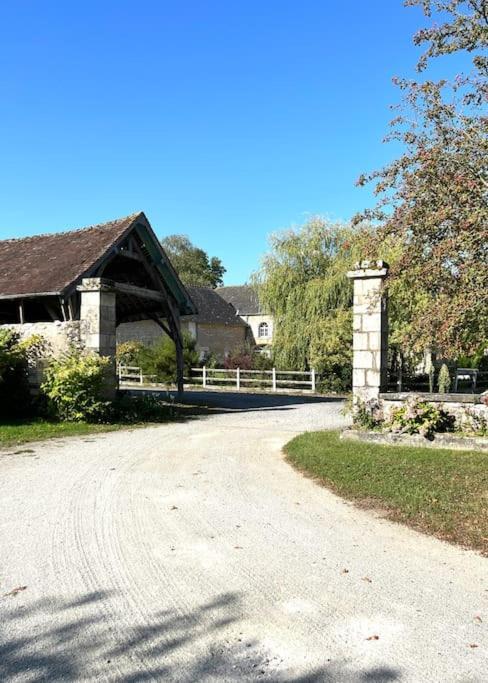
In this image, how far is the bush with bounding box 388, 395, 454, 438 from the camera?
8.73 meters

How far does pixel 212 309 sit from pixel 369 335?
28904mm

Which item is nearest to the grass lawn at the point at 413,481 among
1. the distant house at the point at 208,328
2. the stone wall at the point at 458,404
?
the stone wall at the point at 458,404

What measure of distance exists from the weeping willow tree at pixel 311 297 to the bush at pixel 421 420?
1344cm

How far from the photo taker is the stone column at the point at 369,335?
9.87m

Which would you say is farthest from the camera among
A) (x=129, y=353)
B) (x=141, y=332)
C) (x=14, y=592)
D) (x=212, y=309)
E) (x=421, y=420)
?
(x=212, y=309)

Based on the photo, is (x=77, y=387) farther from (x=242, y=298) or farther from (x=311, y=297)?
(x=242, y=298)

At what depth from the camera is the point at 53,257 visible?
A: 1575 centimetres

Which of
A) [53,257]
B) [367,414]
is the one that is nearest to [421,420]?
[367,414]

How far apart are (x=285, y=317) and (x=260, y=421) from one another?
12.4 meters

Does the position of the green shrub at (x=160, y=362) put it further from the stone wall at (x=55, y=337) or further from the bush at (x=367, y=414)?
the bush at (x=367, y=414)

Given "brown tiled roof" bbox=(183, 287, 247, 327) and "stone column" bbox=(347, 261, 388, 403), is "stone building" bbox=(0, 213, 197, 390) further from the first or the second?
"brown tiled roof" bbox=(183, 287, 247, 327)

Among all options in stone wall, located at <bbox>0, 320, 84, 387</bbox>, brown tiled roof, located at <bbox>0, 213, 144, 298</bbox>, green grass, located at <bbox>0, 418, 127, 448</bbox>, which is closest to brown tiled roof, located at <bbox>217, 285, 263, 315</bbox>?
brown tiled roof, located at <bbox>0, 213, 144, 298</bbox>

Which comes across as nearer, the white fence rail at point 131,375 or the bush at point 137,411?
the bush at point 137,411

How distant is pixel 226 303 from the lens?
41375mm
